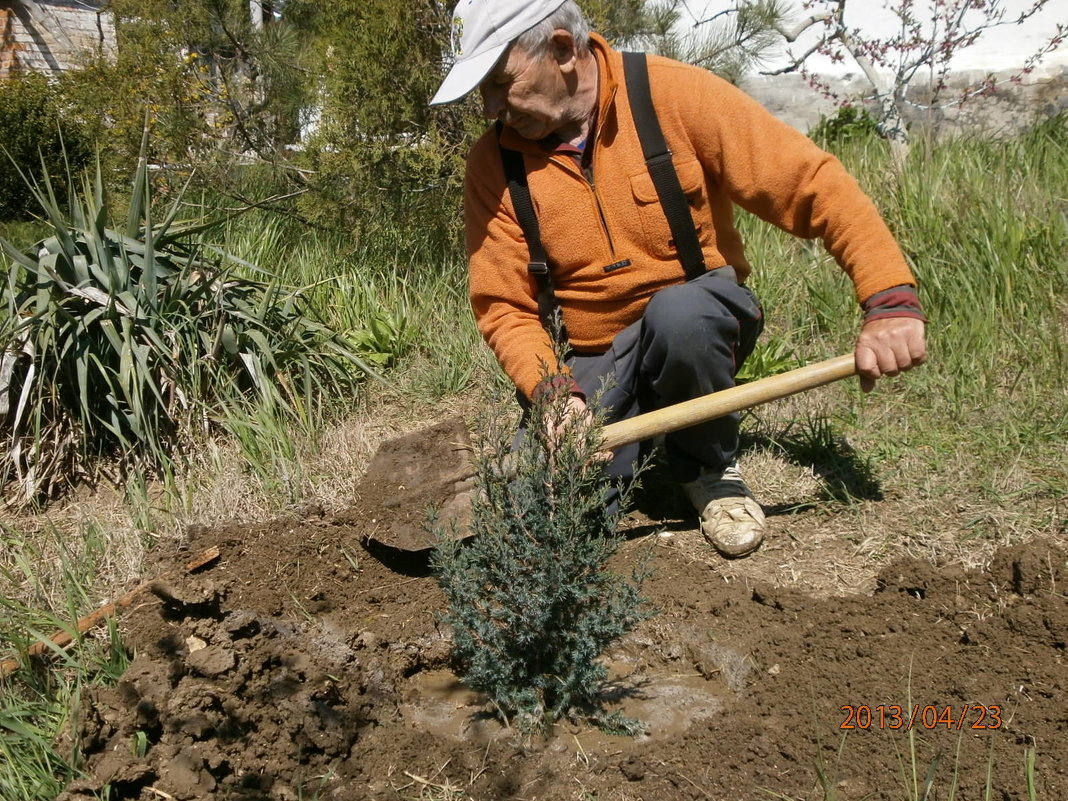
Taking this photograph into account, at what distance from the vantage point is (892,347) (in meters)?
2.53

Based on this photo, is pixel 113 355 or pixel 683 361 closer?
pixel 683 361

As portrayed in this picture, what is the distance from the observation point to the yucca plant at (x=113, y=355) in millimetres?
3551

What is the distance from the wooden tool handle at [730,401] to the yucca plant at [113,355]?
159cm

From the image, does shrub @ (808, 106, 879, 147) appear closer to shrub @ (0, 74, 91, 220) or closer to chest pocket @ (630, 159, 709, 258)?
chest pocket @ (630, 159, 709, 258)

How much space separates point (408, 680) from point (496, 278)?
1.19 metres

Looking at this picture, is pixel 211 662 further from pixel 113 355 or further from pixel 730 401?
pixel 113 355

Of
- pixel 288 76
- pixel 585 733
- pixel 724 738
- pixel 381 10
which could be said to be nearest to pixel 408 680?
pixel 585 733

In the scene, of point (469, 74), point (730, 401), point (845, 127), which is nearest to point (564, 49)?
point (469, 74)

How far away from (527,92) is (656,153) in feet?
1.33

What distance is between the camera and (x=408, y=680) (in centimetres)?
263

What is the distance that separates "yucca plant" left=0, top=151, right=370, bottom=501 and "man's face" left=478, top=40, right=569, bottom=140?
4.75 ft

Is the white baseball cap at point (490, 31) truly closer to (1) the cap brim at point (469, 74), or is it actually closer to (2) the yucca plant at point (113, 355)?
(1) the cap brim at point (469, 74)

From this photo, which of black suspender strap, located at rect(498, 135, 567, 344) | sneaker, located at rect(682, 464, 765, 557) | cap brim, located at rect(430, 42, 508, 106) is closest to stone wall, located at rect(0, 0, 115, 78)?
black suspender strap, located at rect(498, 135, 567, 344)
